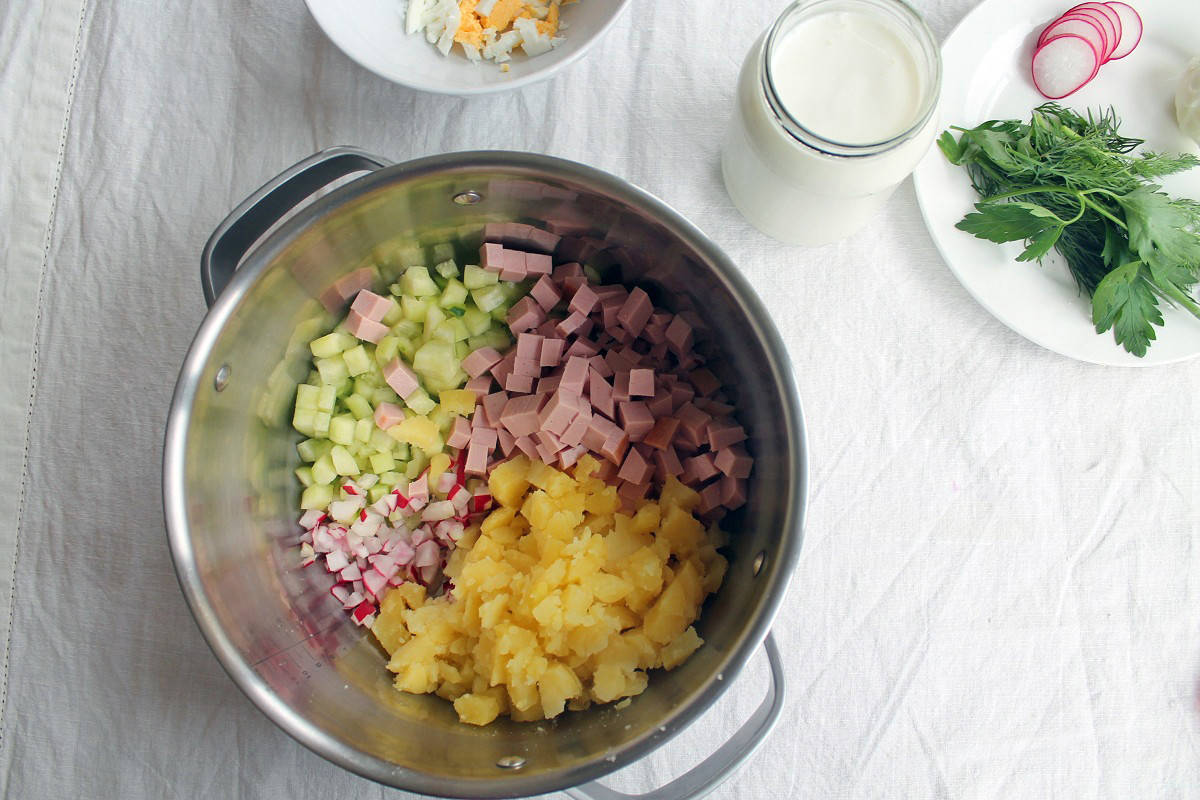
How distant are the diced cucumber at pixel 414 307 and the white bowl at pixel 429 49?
279 mm

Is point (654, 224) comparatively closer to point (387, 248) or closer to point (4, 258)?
point (387, 248)

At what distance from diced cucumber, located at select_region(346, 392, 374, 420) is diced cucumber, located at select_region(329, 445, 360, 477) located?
0.16 ft

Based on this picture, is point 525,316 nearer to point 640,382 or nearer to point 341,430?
point 640,382

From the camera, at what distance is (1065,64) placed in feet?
3.62

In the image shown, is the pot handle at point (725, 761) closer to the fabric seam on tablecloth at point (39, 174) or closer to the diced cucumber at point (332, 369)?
the diced cucumber at point (332, 369)

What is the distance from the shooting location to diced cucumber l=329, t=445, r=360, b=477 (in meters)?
1.04

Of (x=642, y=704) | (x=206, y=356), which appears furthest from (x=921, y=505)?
(x=206, y=356)

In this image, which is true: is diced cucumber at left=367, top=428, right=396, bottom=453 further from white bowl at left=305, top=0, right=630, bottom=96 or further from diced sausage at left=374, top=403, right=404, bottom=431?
white bowl at left=305, top=0, right=630, bottom=96

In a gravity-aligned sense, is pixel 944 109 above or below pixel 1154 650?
above

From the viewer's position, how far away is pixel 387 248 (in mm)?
1003

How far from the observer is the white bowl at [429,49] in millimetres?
1036

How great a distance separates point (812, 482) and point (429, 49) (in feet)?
2.77

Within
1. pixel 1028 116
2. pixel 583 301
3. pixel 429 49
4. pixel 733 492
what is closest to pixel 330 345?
pixel 583 301

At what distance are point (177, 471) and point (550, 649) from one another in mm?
460
